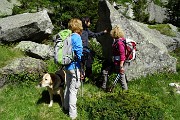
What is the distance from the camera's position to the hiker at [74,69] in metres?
9.22

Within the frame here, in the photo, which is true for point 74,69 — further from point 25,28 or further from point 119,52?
point 25,28

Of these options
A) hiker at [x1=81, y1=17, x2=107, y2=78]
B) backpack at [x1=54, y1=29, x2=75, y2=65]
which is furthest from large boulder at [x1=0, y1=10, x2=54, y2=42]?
backpack at [x1=54, y1=29, x2=75, y2=65]

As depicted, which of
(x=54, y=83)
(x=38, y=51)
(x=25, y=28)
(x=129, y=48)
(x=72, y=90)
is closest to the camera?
(x=72, y=90)

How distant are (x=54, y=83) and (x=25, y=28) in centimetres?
634

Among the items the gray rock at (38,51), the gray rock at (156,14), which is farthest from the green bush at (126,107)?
the gray rock at (156,14)

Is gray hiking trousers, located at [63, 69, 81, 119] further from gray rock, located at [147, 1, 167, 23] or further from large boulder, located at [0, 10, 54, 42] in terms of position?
gray rock, located at [147, 1, 167, 23]

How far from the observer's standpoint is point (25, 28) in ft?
52.0

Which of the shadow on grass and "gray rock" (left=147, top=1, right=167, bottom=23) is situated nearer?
the shadow on grass

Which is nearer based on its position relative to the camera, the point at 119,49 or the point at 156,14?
the point at 119,49

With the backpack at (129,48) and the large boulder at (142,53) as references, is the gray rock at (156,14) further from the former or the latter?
the backpack at (129,48)

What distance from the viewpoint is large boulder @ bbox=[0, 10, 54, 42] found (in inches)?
623

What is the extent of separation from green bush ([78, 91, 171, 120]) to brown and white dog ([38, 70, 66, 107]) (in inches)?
43.3

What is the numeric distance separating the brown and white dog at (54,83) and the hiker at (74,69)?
47 cm

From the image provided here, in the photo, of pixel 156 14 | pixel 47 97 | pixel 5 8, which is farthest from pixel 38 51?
pixel 156 14
